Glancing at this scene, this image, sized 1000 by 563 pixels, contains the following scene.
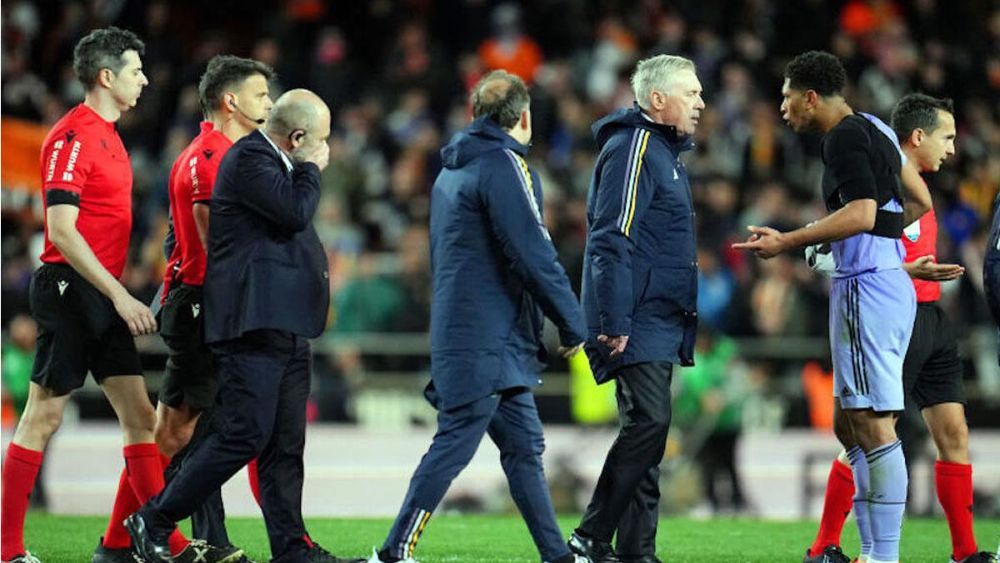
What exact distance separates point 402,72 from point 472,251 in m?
13.2

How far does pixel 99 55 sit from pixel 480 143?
1.91 m

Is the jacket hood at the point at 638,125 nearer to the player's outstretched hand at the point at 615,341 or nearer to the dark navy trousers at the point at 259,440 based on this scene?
the player's outstretched hand at the point at 615,341

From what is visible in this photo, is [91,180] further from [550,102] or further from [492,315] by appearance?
[550,102]

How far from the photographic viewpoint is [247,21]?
75.5ft

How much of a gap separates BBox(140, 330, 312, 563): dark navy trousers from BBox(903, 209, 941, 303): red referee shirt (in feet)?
9.49

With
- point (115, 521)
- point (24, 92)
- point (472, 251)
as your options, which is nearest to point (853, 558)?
point (472, 251)

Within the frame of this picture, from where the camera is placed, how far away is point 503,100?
7.35 m

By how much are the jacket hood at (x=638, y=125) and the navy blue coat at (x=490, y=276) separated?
71cm

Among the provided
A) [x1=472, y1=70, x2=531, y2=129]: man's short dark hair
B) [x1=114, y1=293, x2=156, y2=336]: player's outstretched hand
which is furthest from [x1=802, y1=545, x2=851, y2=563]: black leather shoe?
[x1=114, y1=293, x2=156, y2=336]: player's outstretched hand

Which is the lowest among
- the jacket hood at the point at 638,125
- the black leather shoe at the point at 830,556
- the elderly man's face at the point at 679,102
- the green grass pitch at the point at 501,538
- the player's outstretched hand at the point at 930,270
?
the green grass pitch at the point at 501,538

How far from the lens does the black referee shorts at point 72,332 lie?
769 centimetres

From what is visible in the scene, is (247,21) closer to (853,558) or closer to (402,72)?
(402,72)

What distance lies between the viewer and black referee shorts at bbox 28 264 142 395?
7.69 m

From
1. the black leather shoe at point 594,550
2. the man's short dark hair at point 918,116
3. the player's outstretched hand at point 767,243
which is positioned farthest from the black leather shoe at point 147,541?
the man's short dark hair at point 918,116
